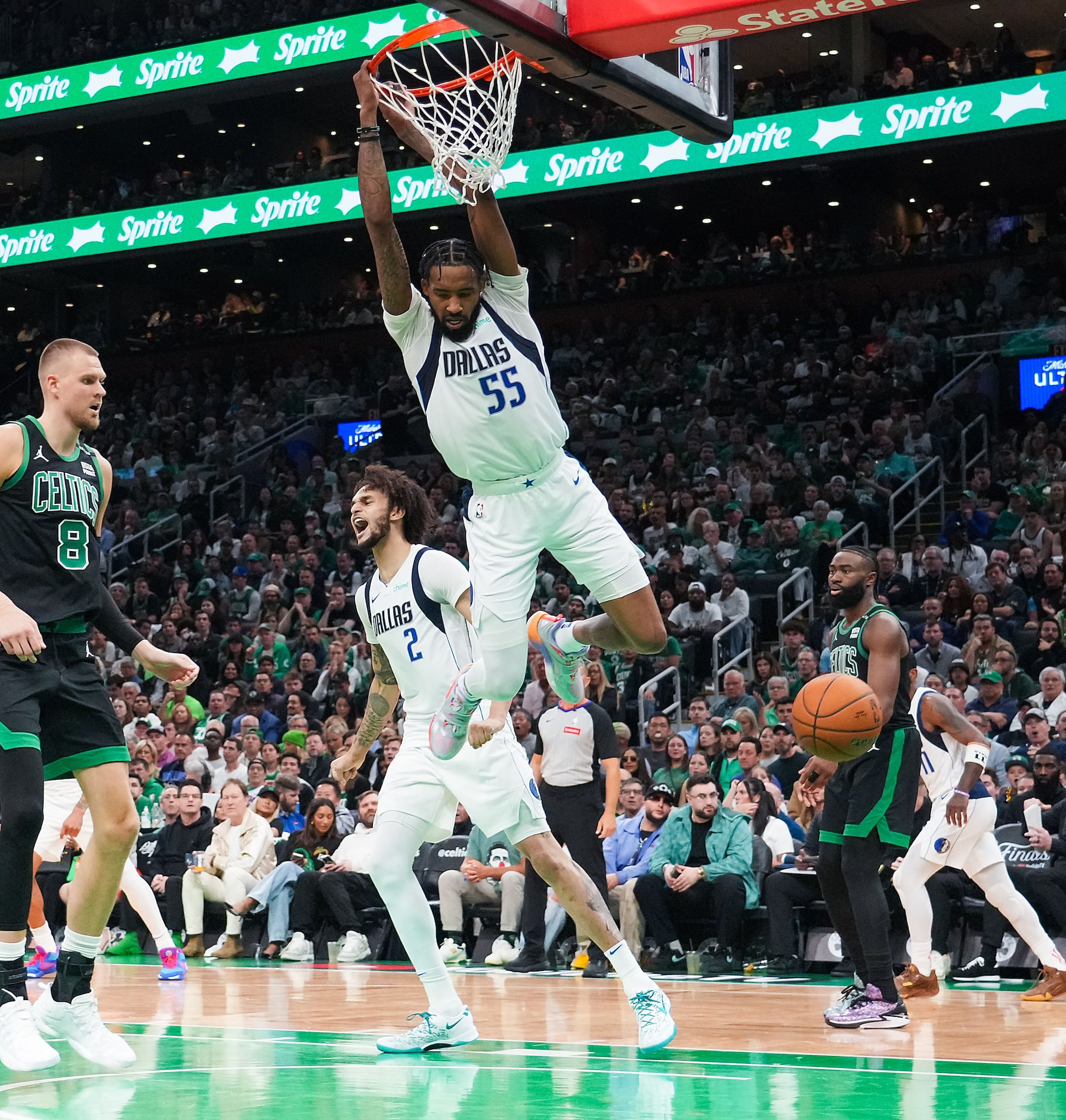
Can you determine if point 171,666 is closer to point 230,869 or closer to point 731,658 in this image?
point 230,869

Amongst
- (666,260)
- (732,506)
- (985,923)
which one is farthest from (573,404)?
(985,923)

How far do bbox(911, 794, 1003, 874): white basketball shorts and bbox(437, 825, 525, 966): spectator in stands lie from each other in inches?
149

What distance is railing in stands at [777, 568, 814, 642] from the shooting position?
17859 millimetres

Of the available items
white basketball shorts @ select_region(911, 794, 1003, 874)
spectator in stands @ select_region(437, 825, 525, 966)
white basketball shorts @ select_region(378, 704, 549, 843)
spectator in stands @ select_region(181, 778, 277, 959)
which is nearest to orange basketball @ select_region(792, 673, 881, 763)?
white basketball shorts @ select_region(378, 704, 549, 843)

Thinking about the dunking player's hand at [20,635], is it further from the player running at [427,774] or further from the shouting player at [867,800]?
the shouting player at [867,800]

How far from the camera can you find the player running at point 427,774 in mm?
6930

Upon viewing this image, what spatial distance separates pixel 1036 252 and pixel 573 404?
317 inches

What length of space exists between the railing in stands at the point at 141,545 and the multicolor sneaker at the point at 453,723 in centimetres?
1966

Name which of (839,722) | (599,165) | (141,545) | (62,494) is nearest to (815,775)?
(839,722)

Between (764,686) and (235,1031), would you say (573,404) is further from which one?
(235,1031)

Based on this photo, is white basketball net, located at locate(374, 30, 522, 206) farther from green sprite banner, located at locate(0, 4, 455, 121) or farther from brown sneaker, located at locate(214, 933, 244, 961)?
green sprite banner, located at locate(0, 4, 455, 121)

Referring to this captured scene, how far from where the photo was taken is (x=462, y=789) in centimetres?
721

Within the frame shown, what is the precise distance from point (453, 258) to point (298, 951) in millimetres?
8360

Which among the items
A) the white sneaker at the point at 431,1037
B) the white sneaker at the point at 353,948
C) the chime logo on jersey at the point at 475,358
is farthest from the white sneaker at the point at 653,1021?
the white sneaker at the point at 353,948
